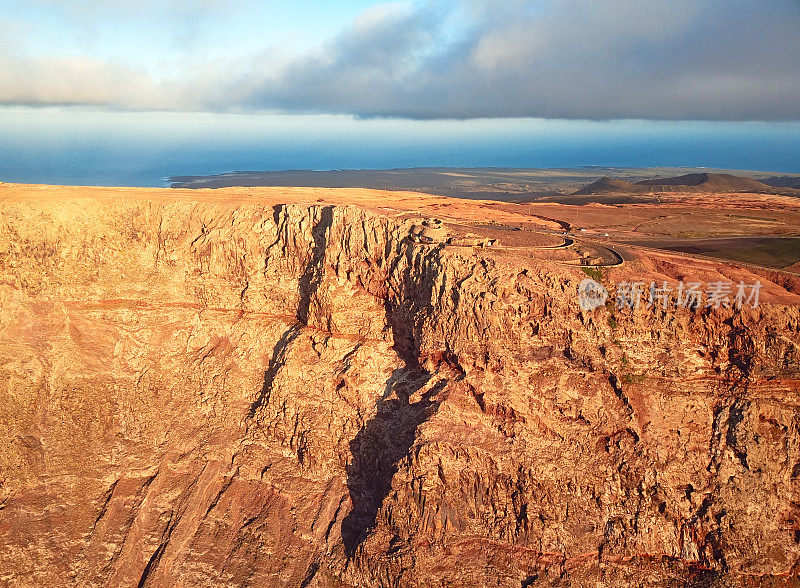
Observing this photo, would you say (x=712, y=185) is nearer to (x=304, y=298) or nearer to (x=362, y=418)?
(x=304, y=298)

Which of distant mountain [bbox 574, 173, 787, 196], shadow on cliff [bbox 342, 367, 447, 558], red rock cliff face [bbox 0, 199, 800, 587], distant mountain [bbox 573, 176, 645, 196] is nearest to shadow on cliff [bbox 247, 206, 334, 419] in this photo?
red rock cliff face [bbox 0, 199, 800, 587]

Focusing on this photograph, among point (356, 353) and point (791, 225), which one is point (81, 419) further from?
point (791, 225)

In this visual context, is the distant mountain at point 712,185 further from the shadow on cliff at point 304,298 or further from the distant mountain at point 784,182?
the shadow on cliff at point 304,298

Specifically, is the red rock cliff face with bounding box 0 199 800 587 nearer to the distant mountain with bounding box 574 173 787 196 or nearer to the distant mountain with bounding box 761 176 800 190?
the distant mountain with bounding box 574 173 787 196

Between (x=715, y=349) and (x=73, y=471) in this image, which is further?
(x=73, y=471)

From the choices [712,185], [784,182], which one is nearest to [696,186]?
[712,185]

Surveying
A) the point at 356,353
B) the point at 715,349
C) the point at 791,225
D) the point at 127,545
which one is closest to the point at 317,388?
the point at 356,353
